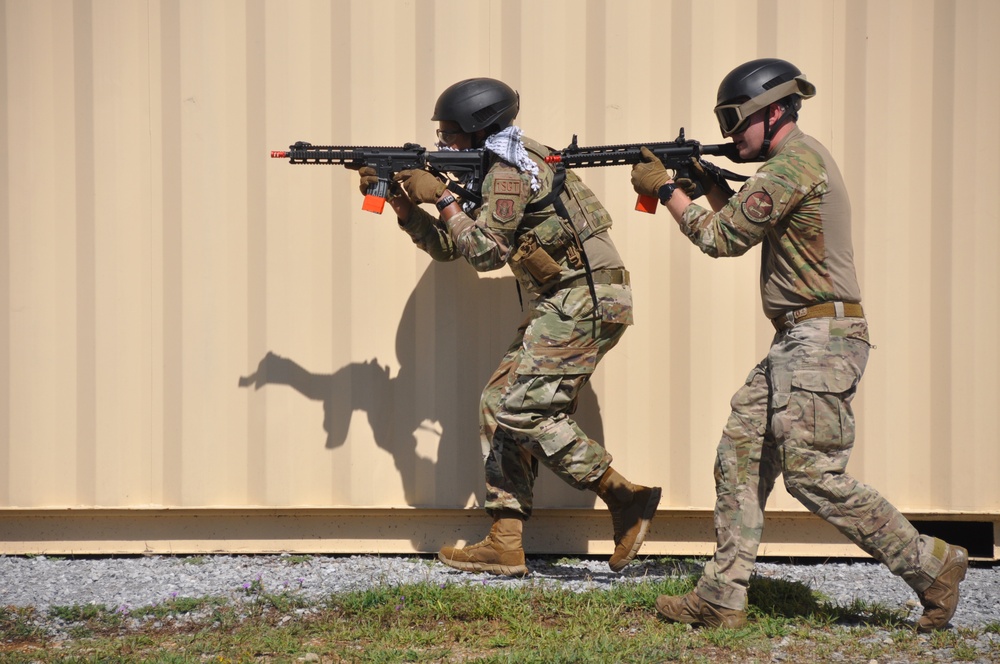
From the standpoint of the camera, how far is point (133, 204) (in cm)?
540

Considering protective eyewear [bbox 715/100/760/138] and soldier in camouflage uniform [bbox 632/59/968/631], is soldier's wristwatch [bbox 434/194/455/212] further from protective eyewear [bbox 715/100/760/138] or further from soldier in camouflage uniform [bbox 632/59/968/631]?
protective eyewear [bbox 715/100/760/138]

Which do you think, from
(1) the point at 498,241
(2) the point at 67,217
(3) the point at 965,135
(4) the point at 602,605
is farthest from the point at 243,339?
(3) the point at 965,135

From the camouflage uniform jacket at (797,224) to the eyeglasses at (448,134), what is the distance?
56.3 inches

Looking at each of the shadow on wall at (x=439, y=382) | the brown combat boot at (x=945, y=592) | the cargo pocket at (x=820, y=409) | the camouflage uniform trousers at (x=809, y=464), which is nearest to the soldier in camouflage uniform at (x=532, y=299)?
the shadow on wall at (x=439, y=382)

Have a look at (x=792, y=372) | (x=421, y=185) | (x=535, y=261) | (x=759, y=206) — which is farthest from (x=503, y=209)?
(x=792, y=372)

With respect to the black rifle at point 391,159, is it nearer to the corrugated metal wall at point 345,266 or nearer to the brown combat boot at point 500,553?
the corrugated metal wall at point 345,266

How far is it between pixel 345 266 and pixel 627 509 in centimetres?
196

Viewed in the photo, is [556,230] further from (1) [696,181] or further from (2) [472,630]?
(2) [472,630]

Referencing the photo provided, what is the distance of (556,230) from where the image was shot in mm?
4879

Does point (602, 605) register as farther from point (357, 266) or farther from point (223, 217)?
point (223, 217)

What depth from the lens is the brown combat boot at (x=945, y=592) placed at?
400 cm

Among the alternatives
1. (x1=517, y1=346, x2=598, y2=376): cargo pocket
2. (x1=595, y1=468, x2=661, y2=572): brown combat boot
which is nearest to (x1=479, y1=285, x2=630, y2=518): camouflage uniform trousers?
(x1=517, y1=346, x2=598, y2=376): cargo pocket

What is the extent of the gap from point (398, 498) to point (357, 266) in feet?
4.16

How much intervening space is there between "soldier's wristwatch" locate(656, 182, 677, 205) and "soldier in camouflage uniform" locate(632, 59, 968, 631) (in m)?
0.02
